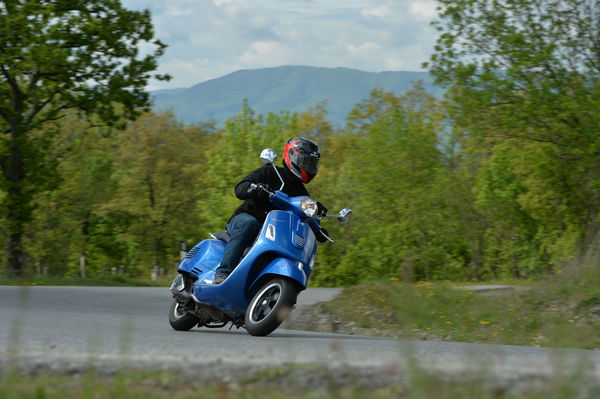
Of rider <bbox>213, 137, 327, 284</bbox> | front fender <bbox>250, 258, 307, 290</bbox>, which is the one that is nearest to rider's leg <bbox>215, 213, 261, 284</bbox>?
rider <bbox>213, 137, 327, 284</bbox>

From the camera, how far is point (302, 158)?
8844mm

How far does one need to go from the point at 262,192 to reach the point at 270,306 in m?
1.20

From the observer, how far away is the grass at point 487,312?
1144cm

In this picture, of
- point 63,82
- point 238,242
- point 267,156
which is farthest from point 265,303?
point 63,82

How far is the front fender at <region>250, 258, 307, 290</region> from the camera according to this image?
26.7ft

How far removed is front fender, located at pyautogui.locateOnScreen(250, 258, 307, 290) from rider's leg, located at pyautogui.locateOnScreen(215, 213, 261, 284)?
1.56ft

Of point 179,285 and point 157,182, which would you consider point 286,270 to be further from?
point 157,182

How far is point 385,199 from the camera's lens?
35.7 metres

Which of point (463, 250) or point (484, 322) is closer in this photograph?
point (484, 322)

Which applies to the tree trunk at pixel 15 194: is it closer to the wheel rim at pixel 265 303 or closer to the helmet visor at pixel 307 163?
the helmet visor at pixel 307 163

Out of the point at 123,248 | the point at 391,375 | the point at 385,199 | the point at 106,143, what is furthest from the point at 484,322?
the point at 123,248

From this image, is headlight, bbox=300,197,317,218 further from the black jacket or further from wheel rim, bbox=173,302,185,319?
wheel rim, bbox=173,302,185,319

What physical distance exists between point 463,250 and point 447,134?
5.50 metres

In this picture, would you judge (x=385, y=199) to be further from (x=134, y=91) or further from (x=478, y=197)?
(x=134, y=91)
